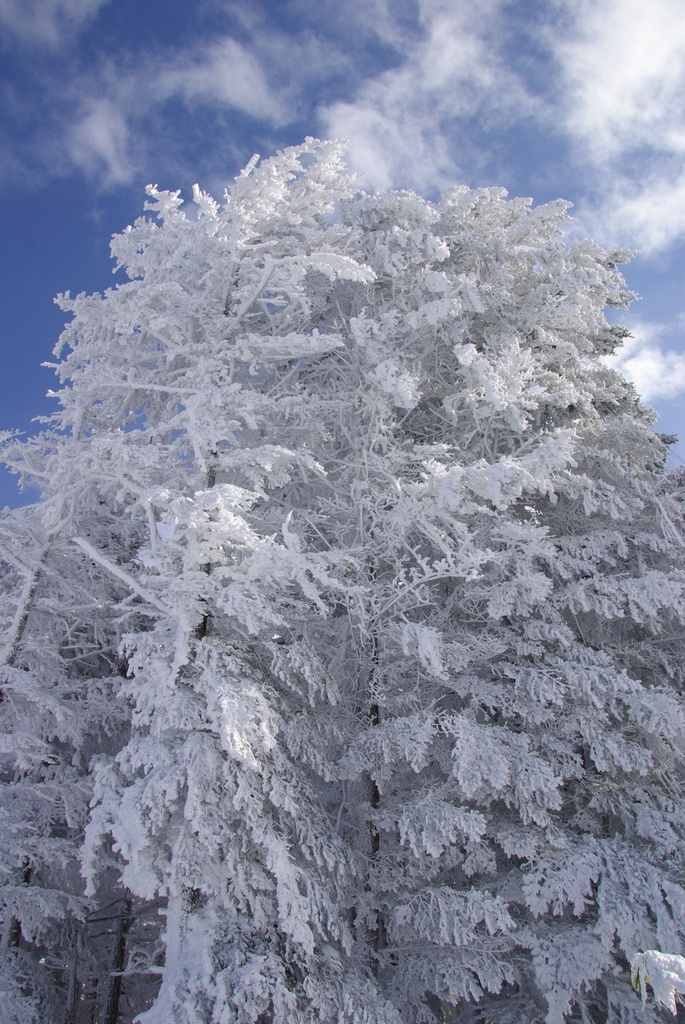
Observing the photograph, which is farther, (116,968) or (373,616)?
(116,968)

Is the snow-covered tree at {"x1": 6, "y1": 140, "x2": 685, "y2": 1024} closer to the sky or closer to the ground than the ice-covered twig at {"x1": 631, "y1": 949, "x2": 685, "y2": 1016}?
closer to the sky

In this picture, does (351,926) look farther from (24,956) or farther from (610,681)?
(24,956)

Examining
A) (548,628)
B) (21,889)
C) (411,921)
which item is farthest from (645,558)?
(21,889)

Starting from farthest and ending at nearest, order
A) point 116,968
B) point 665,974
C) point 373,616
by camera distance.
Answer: point 116,968 → point 373,616 → point 665,974

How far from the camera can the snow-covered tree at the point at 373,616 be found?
6520 mm

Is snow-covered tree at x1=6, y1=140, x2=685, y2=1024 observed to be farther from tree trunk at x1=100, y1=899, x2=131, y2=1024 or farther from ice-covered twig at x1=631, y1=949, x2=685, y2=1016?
ice-covered twig at x1=631, y1=949, x2=685, y2=1016

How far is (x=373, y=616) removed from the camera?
890cm

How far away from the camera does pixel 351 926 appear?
8.48m

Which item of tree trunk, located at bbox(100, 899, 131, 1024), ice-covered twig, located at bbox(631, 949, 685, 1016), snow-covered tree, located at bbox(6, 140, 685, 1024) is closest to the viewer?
ice-covered twig, located at bbox(631, 949, 685, 1016)

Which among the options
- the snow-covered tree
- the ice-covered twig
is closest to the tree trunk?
the snow-covered tree

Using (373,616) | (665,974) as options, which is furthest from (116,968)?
(665,974)

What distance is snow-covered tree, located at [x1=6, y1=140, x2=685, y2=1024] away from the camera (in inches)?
257

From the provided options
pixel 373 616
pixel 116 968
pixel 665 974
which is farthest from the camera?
pixel 116 968

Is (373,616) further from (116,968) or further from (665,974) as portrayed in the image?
(116,968)
